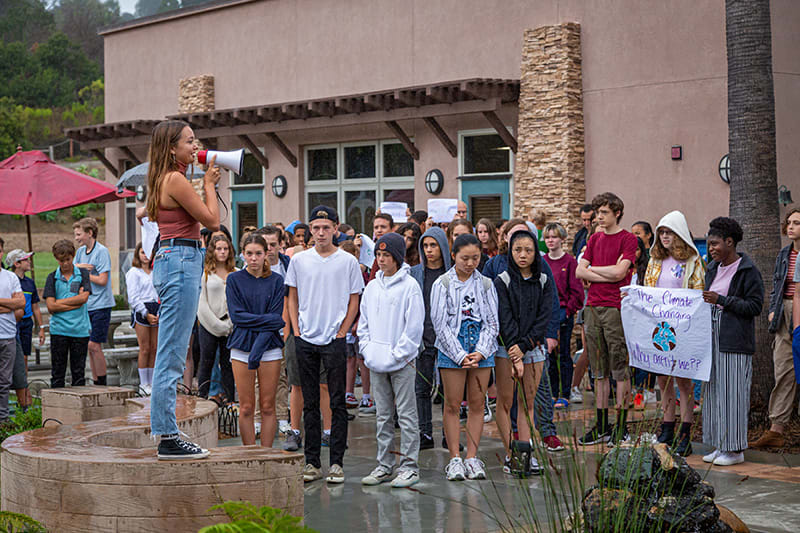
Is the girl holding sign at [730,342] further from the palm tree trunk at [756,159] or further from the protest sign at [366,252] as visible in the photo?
the protest sign at [366,252]

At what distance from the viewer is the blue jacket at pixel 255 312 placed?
7832 mm

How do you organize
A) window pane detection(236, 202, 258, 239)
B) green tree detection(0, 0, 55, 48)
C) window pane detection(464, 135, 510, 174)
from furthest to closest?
green tree detection(0, 0, 55, 48)
window pane detection(236, 202, 258, 239)
window pane detection(464, 135, 510, 174)

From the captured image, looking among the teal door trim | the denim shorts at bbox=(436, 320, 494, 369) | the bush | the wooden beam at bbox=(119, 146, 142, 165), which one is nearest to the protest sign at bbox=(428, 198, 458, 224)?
the denim shorts at bbox=(436, 320, 494, 369)

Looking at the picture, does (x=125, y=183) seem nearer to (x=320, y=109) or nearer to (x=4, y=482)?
(x=320, y=109)

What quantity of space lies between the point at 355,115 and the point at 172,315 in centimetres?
1395

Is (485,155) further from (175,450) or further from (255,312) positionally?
(175,450)

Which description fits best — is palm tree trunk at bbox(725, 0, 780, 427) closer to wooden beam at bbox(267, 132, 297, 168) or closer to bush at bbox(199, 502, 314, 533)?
bush at bbox(199, 502, 314, 533)

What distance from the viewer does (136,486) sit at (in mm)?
5555

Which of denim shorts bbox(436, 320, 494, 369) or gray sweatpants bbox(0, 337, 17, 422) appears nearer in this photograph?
denim shorts bbox(436, 320, 494, 369)

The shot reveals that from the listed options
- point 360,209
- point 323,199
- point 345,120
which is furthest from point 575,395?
point 323,199

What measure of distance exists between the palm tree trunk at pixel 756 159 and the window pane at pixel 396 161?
33.6ft

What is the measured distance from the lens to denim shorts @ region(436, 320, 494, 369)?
7812 millimetres

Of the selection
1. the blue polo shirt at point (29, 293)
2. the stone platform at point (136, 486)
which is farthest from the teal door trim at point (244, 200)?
the stone platform at point (136, 486)

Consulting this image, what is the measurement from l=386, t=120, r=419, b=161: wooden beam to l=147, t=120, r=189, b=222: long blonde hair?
12849 millimetres
